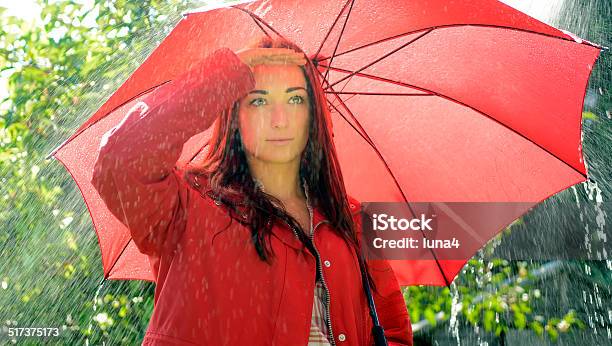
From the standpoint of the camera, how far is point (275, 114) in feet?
6.96

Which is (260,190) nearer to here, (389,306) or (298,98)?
(298,98)

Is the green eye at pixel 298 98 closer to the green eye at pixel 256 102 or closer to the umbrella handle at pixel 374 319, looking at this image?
the green eye at pixel 256 102

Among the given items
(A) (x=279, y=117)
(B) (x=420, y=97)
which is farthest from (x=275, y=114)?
(B) (x=420, y=97)

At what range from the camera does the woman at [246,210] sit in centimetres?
178

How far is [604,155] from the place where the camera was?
187 inches

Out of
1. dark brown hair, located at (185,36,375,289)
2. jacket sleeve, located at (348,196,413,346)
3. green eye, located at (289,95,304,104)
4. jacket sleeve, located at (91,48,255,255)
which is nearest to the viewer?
jacket sleeve, located at (91,48,255,255)

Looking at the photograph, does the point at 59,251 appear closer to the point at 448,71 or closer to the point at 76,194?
the point at 76,194

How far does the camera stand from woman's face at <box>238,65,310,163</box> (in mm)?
2115

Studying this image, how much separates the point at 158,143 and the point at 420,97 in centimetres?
102

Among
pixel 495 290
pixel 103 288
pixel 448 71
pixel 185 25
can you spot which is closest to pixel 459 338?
pixel 495 290

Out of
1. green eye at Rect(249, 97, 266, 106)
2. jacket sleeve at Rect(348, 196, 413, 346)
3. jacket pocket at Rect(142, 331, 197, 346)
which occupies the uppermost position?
green eye at Rect(249, 97, 266, 106)

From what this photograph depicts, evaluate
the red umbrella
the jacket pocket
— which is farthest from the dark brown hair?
the jacket pocket

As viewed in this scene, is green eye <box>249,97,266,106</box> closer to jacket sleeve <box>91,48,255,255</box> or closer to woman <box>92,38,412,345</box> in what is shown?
woman <box>92,38,412,345</box>

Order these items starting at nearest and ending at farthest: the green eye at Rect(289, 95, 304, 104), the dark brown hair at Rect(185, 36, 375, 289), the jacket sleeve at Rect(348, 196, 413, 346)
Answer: the dark brown hair at Rect(185, 36, 375, 289), the green eye at Rect(289, 95, 304, 104), the jacket sleeve at Rect(348, 196, 413, 346)
